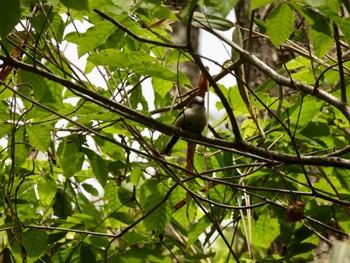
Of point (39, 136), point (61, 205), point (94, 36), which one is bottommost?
point (61, 205)

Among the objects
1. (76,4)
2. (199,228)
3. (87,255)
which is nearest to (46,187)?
(87,255)

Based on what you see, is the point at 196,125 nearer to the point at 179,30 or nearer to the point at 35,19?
the point at 35,19

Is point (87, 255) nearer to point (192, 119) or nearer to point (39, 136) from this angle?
point (39, 136)

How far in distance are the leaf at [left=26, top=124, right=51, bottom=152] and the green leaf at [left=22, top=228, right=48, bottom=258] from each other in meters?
0.40

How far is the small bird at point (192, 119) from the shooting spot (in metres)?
3.21

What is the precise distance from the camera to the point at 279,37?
7.32 feet

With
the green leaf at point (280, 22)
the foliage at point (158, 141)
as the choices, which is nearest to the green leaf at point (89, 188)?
the foliage at point (158, 141)

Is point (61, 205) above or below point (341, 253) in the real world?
above

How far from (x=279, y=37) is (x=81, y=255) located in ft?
4.54

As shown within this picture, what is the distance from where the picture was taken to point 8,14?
1.44 metres

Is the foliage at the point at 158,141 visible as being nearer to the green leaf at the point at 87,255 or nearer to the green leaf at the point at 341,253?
the green leaf at the point at 87,255

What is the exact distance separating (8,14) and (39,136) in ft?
4.62

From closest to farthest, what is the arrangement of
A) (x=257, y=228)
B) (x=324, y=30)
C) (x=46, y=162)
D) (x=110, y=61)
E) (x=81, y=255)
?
(x=324, y=30), (x=110, y=61), (x=81, y=255), (x=257, y=228), (x=46, y=162)

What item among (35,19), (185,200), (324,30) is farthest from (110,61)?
(185,200)
